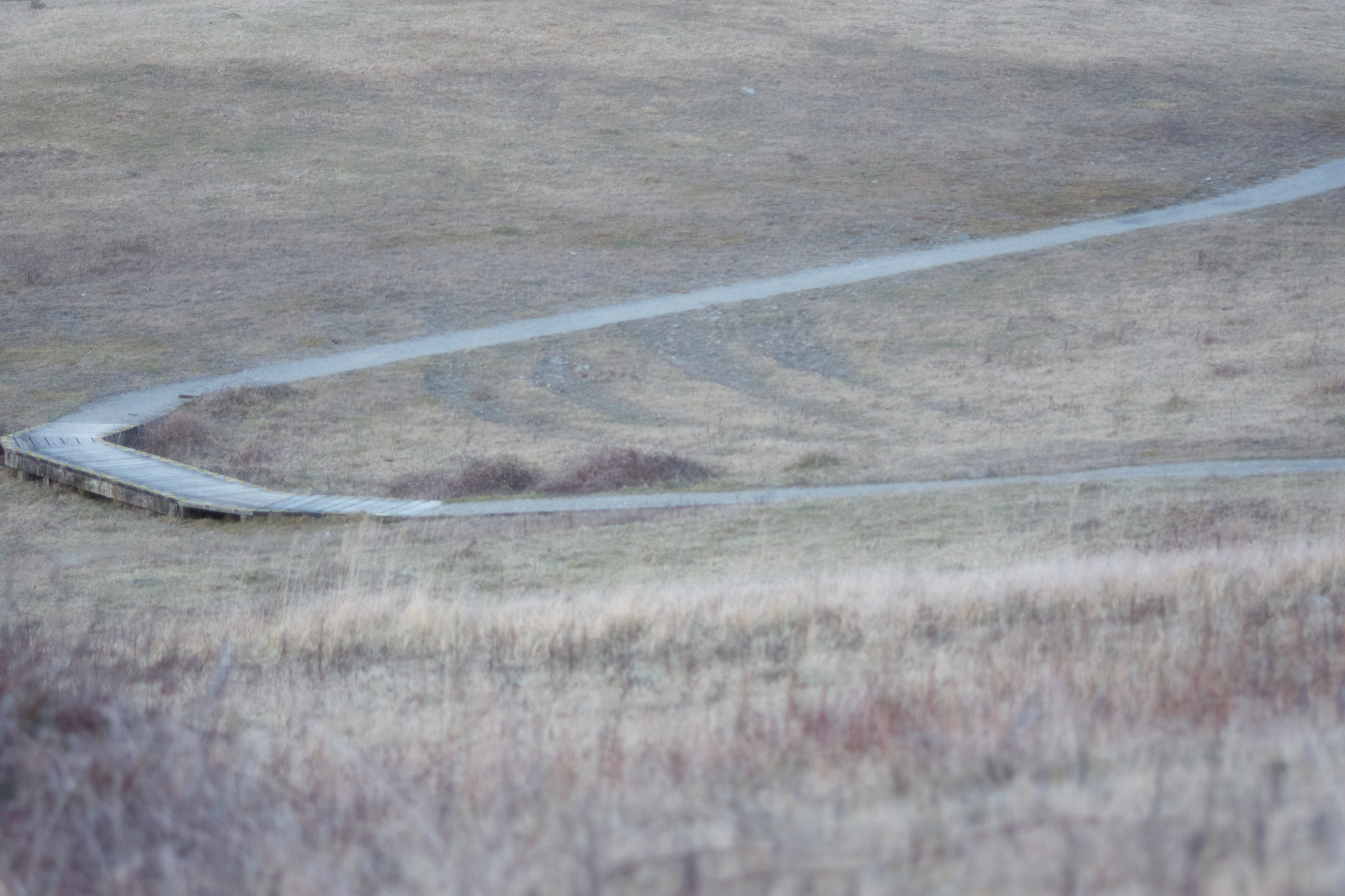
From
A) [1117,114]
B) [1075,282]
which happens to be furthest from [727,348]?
[1117,114]

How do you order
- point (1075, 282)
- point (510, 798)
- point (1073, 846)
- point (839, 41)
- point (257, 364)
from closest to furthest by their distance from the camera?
point (1073, 846) < point (510, 798) < point (257, 364) < point (1075, 282) < point (839, 41)

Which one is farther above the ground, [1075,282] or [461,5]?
[461,5]

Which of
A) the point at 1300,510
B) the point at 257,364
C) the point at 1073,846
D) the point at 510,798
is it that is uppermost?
the point at 1073,846

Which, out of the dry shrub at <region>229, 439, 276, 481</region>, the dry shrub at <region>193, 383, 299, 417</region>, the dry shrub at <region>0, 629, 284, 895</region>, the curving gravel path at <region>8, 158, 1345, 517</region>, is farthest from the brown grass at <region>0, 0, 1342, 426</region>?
the dry shrub at <region>0, 629, 284, 895</region>

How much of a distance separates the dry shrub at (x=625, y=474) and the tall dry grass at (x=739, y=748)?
9.68 m

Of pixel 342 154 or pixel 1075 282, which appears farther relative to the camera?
pixel 342 154

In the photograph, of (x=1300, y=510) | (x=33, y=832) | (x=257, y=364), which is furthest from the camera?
(x=257, y=364)

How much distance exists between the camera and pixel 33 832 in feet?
12.1

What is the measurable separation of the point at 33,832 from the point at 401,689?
2.92 meters

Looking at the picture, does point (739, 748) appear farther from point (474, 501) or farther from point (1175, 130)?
point (1175, 130)

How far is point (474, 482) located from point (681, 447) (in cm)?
383

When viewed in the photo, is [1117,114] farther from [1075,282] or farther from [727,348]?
[727,348]

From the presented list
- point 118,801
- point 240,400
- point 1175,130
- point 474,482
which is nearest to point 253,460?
point 240,400

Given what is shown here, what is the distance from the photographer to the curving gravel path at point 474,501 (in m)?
15.4
